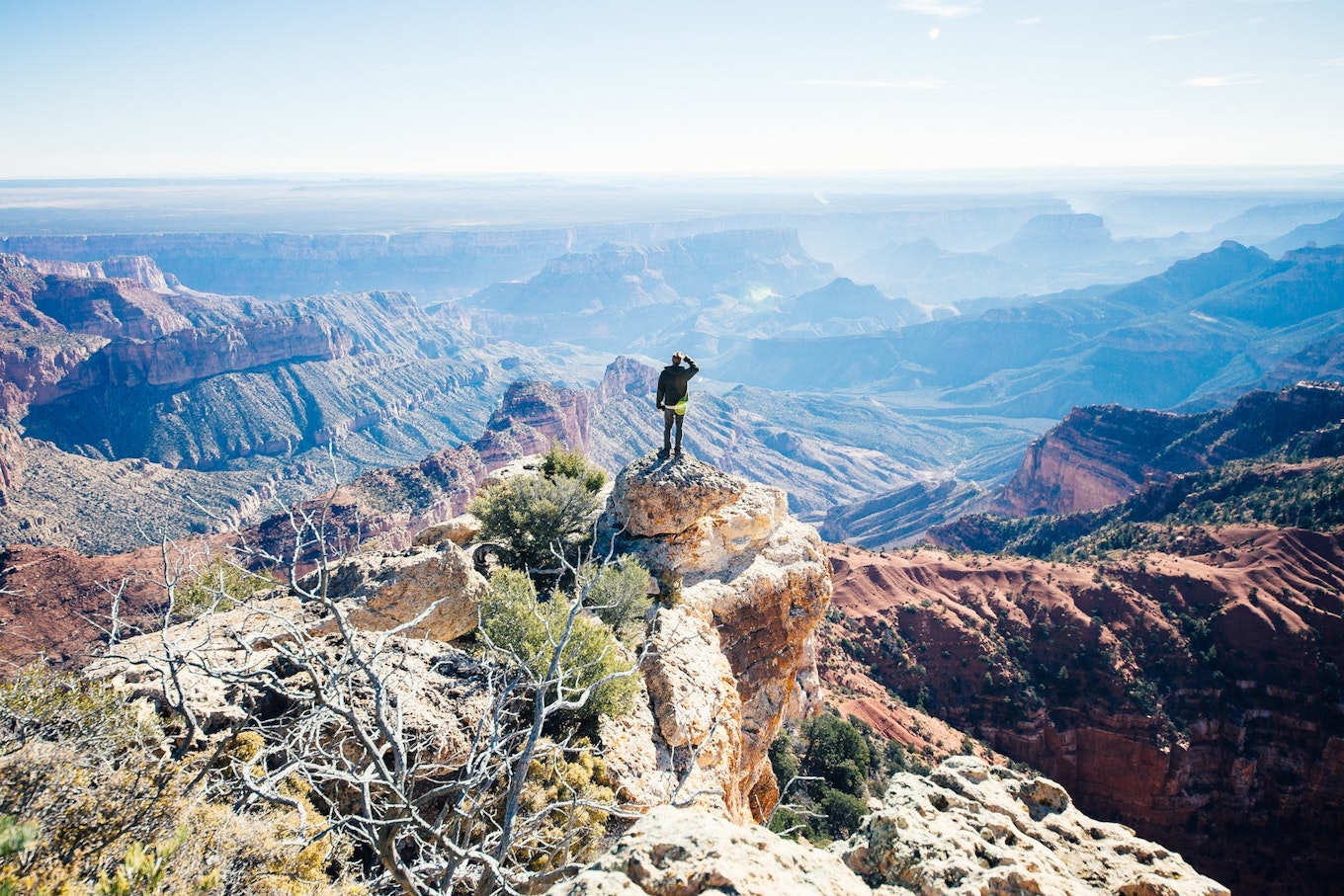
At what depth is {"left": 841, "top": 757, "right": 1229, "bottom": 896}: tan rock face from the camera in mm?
7273

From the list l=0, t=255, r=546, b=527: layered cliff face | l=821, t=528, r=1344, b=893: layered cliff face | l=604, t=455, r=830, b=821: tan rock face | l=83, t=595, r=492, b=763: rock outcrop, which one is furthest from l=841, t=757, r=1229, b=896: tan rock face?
l=0, t=255, r=546, b=527: layered cliff face

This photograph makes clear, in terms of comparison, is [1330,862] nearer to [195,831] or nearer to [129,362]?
[195,831]

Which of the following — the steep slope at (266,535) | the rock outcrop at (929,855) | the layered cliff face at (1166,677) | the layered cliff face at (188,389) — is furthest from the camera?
the layered cliff face at (188,389)

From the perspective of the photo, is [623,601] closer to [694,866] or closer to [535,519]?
[535,519]

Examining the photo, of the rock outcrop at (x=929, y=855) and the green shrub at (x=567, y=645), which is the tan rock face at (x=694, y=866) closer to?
the rock outcrop at (x=929, y=855)

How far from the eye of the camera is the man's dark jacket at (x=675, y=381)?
14.9 meters

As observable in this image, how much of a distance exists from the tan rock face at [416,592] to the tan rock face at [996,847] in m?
7.48

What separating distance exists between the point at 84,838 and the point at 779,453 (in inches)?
6098

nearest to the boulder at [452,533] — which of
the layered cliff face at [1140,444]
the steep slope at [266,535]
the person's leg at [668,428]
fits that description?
the steep slope at [266,535]

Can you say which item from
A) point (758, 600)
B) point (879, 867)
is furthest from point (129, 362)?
point (879, 867)

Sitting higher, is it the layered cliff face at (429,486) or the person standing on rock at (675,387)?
the person standing on rock at (675,387)

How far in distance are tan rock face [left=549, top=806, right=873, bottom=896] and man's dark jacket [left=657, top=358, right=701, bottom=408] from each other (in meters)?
9.86

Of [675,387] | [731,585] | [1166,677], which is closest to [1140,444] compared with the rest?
[1166,677]

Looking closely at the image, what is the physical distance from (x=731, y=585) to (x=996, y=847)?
28.8 feet
